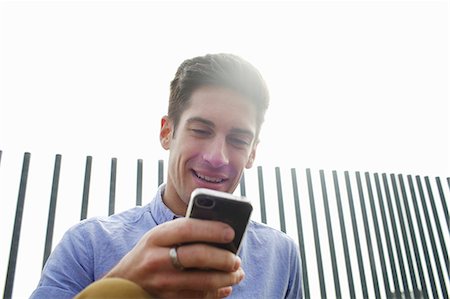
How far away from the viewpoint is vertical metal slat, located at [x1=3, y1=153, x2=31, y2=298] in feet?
8.87

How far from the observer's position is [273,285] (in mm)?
1406

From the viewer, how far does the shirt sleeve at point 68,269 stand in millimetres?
968

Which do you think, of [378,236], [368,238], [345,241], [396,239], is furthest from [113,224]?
[396,239]

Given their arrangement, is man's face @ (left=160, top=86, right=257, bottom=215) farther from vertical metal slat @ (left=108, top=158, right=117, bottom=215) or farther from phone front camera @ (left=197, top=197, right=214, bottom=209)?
vertical metal slat @ (left=108, top=158, right=117, bottom=215)

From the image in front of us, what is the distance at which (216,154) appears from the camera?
48.9 inches

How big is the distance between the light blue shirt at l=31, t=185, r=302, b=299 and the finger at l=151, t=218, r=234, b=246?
22.2 inches

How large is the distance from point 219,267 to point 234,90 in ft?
3.05

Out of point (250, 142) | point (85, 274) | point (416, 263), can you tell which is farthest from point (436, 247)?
point (85, 274)

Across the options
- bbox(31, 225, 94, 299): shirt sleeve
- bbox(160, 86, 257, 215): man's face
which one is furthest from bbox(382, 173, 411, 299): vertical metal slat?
bbox(31, 225, 94, 299): shirt sleeve

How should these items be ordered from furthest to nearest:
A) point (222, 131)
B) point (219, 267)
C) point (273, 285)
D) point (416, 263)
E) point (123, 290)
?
point (416, 263)
point (273, 285)
point (222, 131)
point (219, 267)
point (123, 290)

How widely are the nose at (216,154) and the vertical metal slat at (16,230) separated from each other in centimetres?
242

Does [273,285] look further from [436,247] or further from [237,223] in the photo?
[436,247]

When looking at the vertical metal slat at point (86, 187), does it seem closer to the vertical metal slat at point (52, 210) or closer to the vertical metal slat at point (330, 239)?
the vertical metal slat at point (52, 210)

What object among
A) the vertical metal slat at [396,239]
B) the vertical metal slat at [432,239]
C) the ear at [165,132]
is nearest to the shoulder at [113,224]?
the ear at [165,132]
